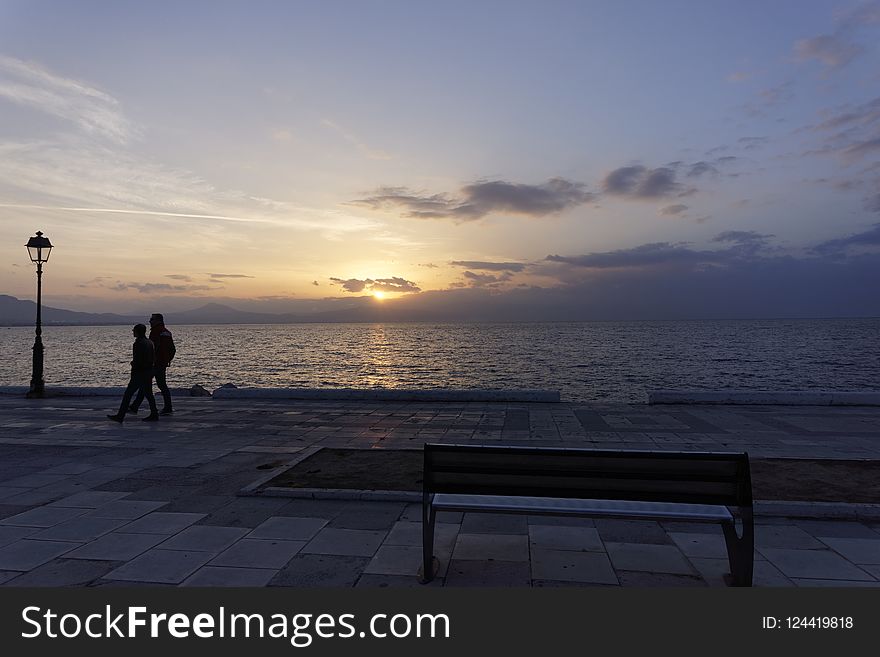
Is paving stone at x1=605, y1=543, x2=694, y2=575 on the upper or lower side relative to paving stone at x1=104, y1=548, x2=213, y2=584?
upper

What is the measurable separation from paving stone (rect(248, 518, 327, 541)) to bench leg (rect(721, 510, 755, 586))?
A: 3538mm

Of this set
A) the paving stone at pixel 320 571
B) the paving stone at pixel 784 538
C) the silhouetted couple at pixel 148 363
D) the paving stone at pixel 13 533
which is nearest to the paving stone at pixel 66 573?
the paving stone at pixel 13 533

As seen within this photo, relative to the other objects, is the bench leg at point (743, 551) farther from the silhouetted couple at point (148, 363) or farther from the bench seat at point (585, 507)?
the silhouetted couple at point (148, 363)

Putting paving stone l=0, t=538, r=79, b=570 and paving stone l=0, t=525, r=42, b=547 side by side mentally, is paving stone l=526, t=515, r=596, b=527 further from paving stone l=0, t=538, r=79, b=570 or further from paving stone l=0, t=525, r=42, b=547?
paving stone l=0, t=525, r=42, b=547

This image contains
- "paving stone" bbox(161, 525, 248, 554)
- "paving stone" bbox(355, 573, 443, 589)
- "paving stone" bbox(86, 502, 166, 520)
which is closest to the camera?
"paving stone" bbox(355, 573, 443, 589)

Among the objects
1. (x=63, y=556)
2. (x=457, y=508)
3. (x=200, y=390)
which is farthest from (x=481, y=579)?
(x=200, y=390)

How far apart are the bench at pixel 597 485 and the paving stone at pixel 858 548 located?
4.43 feet

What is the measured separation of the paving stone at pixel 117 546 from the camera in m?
4.74

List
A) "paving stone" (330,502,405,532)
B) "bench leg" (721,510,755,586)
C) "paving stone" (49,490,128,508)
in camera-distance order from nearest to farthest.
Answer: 1. "bench leg" (721,510,755,586)
2. "paving stone" (330,502,405,532)
3. "paving stone" (49,490,128,508)

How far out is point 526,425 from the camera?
11.8 meters

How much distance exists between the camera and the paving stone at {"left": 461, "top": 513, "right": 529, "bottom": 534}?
215 inches

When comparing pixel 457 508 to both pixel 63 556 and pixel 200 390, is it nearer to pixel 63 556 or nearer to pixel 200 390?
pixel 63 556

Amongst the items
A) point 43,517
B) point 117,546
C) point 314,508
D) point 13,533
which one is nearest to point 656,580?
point 314,508

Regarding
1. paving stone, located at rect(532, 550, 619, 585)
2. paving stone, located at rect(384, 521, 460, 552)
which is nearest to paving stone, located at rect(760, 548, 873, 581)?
paving stone, located at rect(532, 550, 619, 585)
